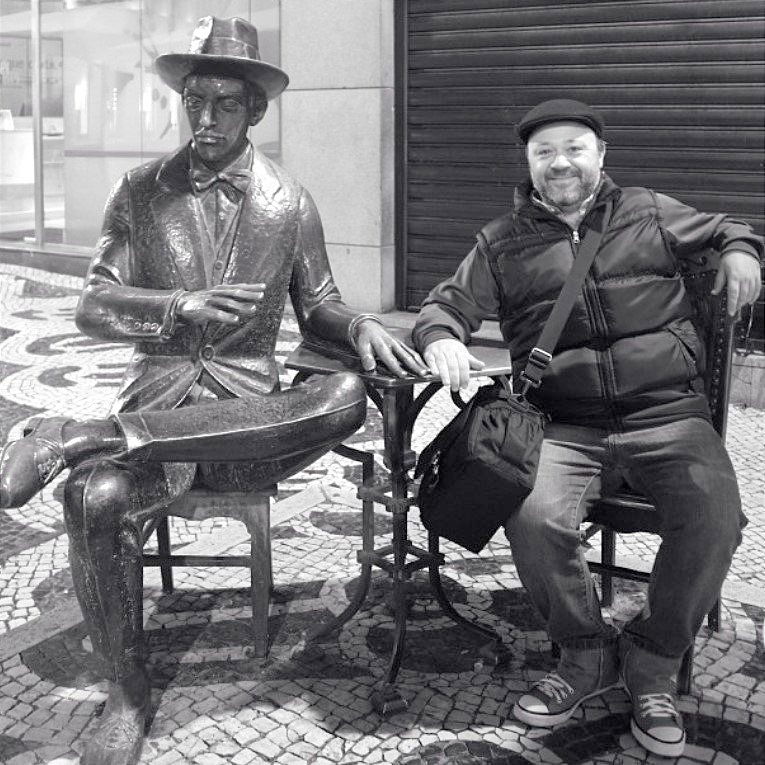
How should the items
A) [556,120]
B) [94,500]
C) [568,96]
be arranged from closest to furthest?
[94,500], [556,120], [568,96]

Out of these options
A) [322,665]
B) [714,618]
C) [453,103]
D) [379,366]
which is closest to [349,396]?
[379,366]

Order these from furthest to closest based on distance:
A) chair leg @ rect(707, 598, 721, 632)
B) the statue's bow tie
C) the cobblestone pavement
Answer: chair leg @ rect(707, 598, 721, 632) < the statue's bow tie < the cobblestone pavement

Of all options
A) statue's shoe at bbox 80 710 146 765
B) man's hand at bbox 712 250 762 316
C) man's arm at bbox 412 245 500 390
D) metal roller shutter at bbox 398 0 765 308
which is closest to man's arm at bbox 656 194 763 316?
man's hand at bbox 712 250 762 316

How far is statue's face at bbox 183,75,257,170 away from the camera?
3.29 m

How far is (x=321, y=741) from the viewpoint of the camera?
296 cm

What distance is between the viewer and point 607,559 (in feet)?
12.0

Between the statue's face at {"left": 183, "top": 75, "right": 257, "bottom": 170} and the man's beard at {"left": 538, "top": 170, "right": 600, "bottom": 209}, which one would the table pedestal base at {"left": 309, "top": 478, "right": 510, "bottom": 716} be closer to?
the man's beard at {"left": 538, "top": 170, "right": 600, "bottom": 209}

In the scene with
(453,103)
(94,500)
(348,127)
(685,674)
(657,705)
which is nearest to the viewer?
(94,500)

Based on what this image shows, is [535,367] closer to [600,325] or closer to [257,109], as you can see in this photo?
[600,325]

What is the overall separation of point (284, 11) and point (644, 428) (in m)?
6.50

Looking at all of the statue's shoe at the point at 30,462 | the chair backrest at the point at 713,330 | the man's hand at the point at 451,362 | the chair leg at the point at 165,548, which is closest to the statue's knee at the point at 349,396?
the man's hand at the point at 451,362

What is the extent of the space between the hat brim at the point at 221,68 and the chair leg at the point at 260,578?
130 centimetres

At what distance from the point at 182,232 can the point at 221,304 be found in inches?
15.4

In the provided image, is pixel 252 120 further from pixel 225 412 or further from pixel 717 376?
pixel 717 376
